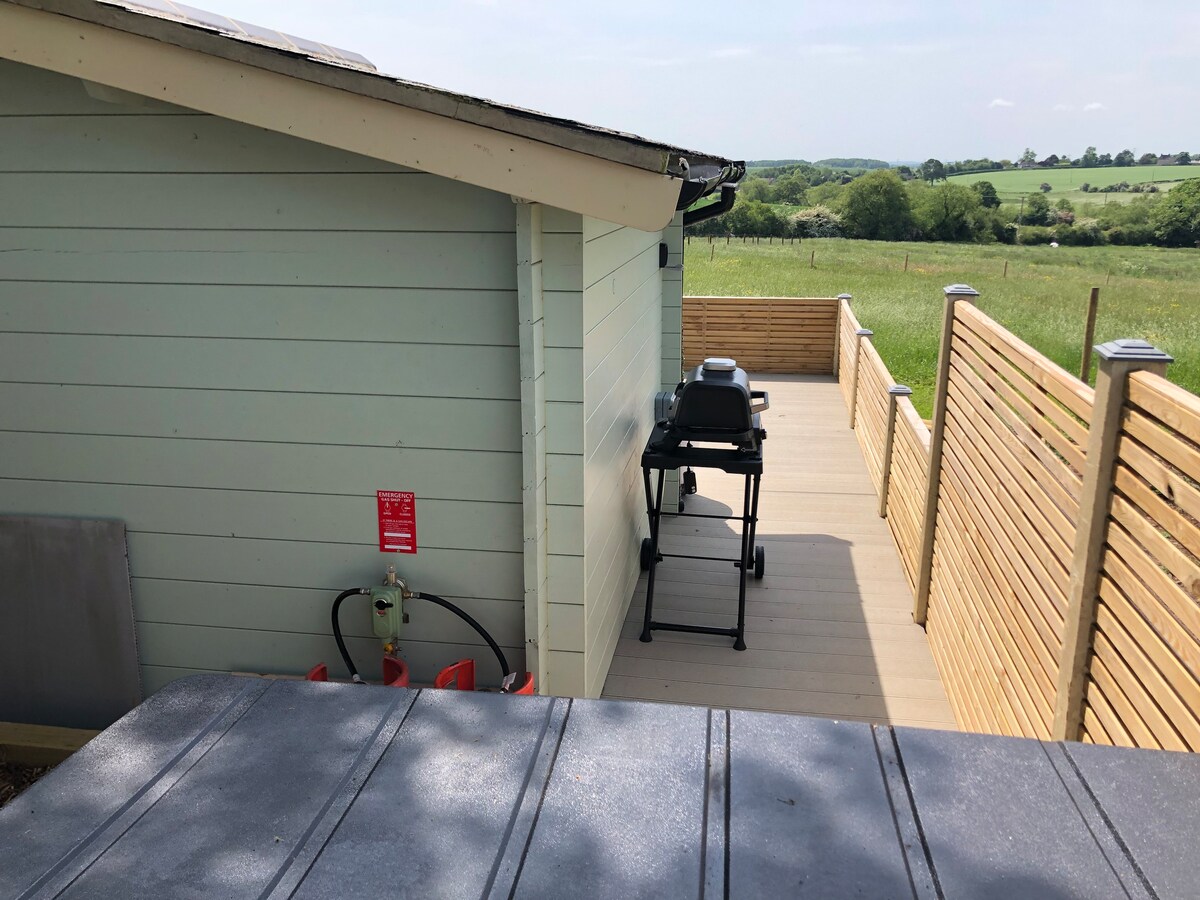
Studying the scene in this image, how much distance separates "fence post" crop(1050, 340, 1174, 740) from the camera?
2.55 meters

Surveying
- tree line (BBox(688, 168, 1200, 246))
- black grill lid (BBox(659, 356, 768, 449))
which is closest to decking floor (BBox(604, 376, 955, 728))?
black grill lid (BBox(659, 356, 768, 449))

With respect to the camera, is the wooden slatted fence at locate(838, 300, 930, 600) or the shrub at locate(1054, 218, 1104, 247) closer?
the wooden slatted fence at locate(838, 300, 930, 600)

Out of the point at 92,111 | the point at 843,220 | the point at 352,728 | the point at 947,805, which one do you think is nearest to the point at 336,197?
the point at 92,111

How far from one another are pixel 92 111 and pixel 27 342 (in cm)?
94

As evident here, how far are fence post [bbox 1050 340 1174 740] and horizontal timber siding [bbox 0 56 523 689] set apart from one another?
1.88m

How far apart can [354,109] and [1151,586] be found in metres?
2.60

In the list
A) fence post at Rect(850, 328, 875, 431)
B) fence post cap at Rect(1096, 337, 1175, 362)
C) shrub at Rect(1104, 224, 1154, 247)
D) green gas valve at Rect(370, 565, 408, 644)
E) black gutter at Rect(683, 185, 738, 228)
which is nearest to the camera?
fence post cap at Rect(1096, 337, 1175, 362)

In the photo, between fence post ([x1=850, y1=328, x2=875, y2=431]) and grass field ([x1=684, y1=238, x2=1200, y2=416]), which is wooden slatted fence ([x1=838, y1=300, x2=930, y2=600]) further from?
grass field ([x1=684, y1=238, x2=1200, y2=416])

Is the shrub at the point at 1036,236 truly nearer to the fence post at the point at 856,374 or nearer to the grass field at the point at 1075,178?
the grass field at the point at 1075,178

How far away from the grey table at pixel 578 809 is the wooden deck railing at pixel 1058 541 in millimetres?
1003

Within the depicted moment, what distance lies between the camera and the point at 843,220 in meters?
49.4

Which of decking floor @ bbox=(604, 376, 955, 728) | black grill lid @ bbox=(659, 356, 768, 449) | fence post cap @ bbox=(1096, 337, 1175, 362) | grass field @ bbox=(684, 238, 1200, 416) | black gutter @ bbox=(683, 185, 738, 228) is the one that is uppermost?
black gutter @ bbox=(683, 185, 738, 228)

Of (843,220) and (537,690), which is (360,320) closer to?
(537,690)

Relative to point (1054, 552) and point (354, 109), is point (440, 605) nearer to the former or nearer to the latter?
→ point (354, 109)
